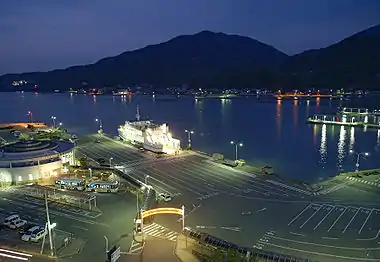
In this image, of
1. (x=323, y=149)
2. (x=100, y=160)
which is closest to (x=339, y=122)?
(x=323, y=149)

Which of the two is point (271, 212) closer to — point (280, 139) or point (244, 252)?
point (244, 252)

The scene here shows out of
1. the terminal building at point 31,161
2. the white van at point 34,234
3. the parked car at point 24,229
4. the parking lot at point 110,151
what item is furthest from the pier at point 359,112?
the white van at point 34,234

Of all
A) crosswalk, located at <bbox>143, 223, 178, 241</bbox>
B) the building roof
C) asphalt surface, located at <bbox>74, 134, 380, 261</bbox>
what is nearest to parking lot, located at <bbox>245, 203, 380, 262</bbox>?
asphalt surface, located at <bbox>74, 134, 380, 261</bbox>

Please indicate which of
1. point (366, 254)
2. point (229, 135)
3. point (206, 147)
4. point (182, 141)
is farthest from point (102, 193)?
point (229, 135)

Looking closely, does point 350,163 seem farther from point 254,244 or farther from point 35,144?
point 35,144

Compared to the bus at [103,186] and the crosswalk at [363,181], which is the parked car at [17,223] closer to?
the bus at [103,186]

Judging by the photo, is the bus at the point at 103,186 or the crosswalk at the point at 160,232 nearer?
the crosswalk at the point at 160,232
